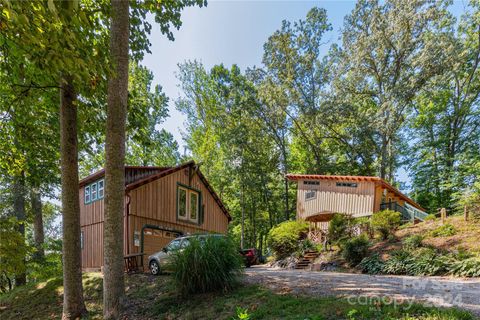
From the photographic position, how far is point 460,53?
73.7ft

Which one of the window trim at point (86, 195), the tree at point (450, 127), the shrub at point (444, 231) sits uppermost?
the tree at point (450, 127)

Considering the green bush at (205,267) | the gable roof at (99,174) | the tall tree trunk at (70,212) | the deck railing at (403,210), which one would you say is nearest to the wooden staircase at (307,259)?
the deck railing at (403,210)

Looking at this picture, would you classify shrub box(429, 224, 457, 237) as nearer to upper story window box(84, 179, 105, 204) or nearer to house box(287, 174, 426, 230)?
house box(287, 174, 426, 230)

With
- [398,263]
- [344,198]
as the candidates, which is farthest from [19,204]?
[344,198]

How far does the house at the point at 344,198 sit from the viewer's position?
22031 millimetres

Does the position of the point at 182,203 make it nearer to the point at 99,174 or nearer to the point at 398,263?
→ the point at 99,174

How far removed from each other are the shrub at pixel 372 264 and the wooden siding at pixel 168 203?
885 cm

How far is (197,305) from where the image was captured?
6.67 meters

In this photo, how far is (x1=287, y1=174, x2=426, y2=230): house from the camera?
2203cm

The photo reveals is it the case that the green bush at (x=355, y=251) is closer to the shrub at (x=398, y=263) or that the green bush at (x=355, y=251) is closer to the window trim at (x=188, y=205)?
the shrub at (x=398, y=263)

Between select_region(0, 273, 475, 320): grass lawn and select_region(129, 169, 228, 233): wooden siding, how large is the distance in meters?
3.98

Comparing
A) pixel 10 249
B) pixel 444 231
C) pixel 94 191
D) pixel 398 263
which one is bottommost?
pixel 398 263

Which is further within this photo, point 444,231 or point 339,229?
point 339,229

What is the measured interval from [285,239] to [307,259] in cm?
251
